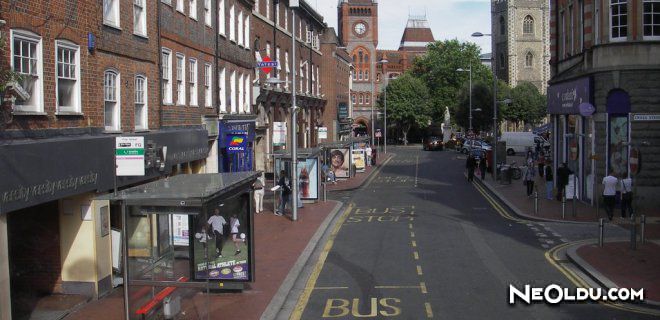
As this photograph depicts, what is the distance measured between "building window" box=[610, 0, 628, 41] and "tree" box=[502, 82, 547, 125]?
77.1 m

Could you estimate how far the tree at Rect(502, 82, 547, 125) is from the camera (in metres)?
106

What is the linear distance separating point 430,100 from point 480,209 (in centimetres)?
8603

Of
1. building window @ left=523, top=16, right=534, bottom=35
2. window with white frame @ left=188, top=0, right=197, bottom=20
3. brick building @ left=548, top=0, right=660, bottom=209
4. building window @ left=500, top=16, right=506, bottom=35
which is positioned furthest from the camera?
building window @ left=500, top=16, right=506, bottom=35

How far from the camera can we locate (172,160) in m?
21.5

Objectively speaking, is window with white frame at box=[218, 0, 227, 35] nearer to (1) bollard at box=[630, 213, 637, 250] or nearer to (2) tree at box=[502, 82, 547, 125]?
(1) bollard at box=[630, 213, 637, 250]

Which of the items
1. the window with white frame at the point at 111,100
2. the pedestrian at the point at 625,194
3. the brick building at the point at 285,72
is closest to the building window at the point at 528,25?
the brick building at the point at 285,72

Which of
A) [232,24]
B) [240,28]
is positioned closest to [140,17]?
[232,24]

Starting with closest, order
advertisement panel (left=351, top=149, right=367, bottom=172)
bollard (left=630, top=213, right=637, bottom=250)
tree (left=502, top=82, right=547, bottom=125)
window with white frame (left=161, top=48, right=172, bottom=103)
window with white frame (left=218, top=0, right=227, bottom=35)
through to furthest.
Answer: bollard (left=630, top=213, right=637, bottom=250), window with white frame (left=161, top=48, right=172, bottom=103), window with white frame (left=218, top=0, right=227, bottom=35), advertisement panel (left=351, top=149, right=367, bottom=172), tree (left=502, top=82, right=547, bottom=125)

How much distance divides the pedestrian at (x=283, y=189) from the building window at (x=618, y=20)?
13.4 m

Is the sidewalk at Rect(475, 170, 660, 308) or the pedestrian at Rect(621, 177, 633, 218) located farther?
the pedestrian at Rect(621, 177, 633, 218)

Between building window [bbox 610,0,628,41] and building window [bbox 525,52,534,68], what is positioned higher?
building window [bbox 525,52,534,68]

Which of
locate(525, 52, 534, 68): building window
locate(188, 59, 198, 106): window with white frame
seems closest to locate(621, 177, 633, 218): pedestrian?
locate(188, 59, 198, 106): window with white frame

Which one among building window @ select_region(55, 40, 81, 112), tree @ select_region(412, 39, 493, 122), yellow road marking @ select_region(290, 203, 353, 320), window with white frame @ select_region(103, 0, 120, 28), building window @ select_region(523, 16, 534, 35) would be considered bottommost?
yellow road marking @ select_region(290, 203, 353, 320)

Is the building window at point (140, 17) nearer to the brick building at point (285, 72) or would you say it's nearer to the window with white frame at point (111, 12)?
the window with white frame at point (111, 12)
